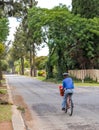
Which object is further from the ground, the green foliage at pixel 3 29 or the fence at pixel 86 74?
the green foliage at pixel 3 29

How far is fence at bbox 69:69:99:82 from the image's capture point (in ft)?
178

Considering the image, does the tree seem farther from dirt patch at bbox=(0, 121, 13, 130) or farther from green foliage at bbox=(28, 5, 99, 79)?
dirt patch at bbox=(0, 121, 13, 130)

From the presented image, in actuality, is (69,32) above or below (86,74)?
above

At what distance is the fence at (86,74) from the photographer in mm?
54344

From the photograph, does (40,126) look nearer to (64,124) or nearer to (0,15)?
(64,124)

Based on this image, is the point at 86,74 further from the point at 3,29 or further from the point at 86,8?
the point at 3,29

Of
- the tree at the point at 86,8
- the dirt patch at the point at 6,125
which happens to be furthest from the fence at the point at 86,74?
the dirt patch at the point at 6,125

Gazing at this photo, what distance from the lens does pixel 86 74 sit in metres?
58.4

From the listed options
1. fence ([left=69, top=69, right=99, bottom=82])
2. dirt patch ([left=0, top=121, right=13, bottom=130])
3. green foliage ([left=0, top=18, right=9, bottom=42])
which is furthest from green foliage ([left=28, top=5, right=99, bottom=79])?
dirt patch ([left=0, top=121, right=13, bottom=130])

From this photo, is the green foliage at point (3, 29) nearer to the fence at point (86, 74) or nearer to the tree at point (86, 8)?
the fence at point (86, 74)

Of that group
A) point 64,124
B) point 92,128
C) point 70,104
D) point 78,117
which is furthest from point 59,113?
point 92,128

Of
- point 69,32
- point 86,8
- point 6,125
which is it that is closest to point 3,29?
point 6,125

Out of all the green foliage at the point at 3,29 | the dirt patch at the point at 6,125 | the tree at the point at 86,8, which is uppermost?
the tree at the point at 86,8

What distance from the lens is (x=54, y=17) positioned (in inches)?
2233
